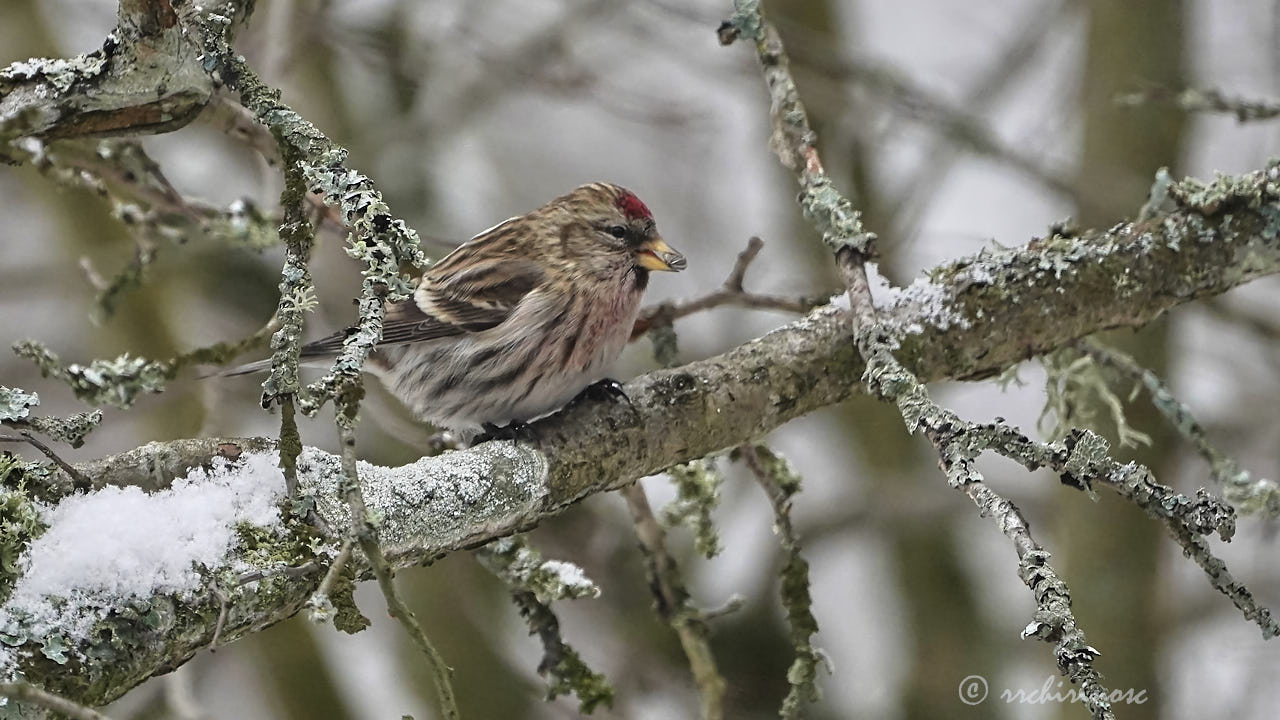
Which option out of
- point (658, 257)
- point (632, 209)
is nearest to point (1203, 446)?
point (658, 257)

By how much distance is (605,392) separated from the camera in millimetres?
1751

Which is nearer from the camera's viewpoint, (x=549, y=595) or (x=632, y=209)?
(x=549, y=595)

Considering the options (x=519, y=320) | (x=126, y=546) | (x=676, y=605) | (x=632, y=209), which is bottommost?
(x=126, y=546)

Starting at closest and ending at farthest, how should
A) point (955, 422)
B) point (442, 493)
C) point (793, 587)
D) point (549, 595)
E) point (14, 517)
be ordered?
point (14, 517) < point (955, 422) < point (442, 493) < point (549, 595) < point (793, 587)

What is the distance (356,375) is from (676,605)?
1.00 m

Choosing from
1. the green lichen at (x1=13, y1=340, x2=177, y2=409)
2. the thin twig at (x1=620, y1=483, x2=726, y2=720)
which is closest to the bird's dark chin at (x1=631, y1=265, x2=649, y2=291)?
the thin twig at (x1=620, y1=483, x2=726, y2=720)

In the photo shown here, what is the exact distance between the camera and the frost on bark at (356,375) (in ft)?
3.72

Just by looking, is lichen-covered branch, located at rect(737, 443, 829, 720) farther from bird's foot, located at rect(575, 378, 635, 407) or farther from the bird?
the bird

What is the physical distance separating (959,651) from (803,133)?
92.0 inches

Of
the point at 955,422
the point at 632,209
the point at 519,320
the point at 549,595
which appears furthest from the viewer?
the point at 632,209

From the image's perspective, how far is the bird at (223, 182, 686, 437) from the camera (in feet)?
6.87

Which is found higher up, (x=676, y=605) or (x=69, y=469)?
(x=676, y=605)

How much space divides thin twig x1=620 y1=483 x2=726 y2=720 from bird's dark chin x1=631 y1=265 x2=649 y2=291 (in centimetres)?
47

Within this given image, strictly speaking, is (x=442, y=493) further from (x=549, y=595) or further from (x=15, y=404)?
(x=15, y=404)
